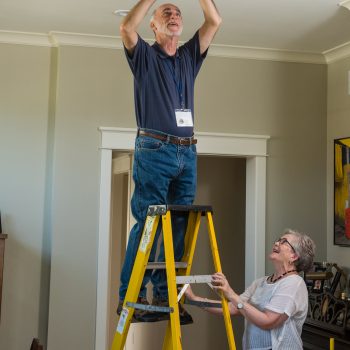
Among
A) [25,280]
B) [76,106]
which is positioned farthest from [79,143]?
[25,280]

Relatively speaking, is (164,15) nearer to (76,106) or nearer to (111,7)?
(111,7)

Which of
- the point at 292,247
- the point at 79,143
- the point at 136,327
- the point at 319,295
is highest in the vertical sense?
the point at 79,143

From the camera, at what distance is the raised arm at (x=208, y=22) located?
251 cm

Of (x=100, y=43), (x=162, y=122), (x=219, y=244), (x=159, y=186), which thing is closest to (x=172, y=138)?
(x=162, y=122)

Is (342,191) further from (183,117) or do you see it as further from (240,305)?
(183,117)

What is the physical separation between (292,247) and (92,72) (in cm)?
235

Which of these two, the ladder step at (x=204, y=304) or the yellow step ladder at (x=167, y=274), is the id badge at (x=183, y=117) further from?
the ladder step at (x=204, y=304)

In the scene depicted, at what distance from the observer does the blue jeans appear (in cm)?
250

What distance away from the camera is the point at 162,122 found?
249 cm

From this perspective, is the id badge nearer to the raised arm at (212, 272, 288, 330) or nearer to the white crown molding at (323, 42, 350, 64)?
the raised arm at (212, 272, 288, 330)

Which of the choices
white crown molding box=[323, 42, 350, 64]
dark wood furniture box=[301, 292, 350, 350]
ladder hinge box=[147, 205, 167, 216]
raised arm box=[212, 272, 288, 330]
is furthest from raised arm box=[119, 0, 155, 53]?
white crown molding box=[323, 42, 350, 64]

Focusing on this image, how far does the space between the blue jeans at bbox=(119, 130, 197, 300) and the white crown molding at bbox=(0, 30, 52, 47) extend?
8.16 ft

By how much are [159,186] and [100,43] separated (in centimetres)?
250

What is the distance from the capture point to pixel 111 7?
4.11m
